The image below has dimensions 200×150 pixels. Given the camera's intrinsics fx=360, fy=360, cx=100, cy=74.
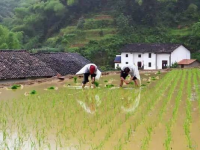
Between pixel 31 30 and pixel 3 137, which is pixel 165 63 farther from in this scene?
pixel 3 137

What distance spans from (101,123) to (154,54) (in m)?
32.9

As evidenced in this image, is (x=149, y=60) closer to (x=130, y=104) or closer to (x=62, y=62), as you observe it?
(x=62, y=62)

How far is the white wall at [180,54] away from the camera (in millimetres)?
38281

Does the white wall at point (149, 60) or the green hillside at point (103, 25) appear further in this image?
the green hillside at point (103, 25)

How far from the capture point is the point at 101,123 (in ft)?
Result: 22.0

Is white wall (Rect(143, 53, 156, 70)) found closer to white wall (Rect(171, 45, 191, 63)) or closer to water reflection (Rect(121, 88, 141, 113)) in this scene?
white wall (Rect(171, 45, 191, 63))

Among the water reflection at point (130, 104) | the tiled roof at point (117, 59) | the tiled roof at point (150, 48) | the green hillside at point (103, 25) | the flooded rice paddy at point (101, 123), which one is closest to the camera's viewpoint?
the flooded rice paddy at point (101, 123)

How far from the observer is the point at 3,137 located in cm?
555

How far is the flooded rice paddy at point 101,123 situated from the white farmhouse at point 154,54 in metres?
28.5

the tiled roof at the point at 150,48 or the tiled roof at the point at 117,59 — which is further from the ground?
the tiled roof at the point at 150,48

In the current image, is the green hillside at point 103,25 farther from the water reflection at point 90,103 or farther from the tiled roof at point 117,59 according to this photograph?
the water reflection at point 90,103

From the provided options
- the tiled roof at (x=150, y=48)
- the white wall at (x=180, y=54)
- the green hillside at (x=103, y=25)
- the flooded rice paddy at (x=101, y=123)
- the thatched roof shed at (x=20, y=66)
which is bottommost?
the flooded rice paddy at (x=101, y=123)

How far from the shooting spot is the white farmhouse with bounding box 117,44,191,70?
125ft

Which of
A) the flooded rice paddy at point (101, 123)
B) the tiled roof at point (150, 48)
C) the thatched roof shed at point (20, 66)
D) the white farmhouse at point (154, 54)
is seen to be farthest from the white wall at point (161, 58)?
the flooded rice paddy at point (101, 123)
